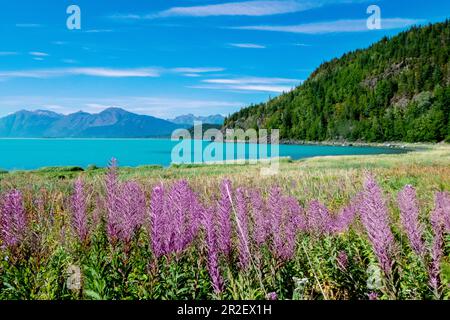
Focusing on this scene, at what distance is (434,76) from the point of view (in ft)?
625

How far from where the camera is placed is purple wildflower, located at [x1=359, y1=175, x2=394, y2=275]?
2293 millimetres

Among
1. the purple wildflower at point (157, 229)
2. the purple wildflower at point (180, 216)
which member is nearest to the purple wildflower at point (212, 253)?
the purple wildflower at point (180, 216)

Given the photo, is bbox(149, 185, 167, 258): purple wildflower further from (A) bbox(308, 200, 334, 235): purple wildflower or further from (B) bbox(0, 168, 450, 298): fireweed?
(A) bbox(308, 200, 334, 235): purple wildflower

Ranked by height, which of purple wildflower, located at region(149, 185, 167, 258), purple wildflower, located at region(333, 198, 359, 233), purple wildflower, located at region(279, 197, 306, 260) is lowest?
purple wildflower, located at region(333, 198, 359, 233)

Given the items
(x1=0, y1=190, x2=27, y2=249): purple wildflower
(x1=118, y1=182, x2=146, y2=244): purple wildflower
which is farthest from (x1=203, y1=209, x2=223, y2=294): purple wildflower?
(x1=0, y1=190, x2=27, y2=249): purple wildflower

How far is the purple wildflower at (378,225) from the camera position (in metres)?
2.29

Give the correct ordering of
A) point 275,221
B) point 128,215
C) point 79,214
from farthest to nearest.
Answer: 1. point 275,221
2. point 79,214
3. point 128,215

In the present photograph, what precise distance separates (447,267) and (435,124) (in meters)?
160

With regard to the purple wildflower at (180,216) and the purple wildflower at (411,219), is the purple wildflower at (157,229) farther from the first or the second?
the purple wildflower at (411,219)

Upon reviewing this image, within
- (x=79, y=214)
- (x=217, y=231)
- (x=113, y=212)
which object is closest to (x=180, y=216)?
(x=217, y=231)

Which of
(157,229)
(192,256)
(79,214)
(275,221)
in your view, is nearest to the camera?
(157,229)

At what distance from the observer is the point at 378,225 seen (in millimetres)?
2303

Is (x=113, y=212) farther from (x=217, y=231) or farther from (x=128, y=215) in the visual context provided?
(x=217, y=231)
